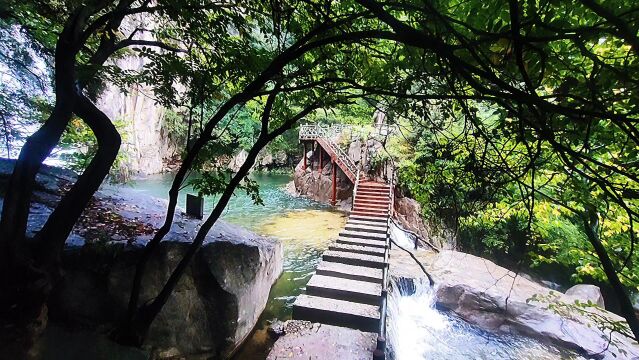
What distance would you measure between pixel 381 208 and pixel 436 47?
11396mm

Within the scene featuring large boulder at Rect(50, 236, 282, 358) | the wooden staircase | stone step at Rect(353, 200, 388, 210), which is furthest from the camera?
stone step at Rect(353, 200, 388, 210)

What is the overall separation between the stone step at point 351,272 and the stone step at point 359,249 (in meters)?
0.85

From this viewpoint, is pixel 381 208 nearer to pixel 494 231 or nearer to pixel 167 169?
pixel 494 231

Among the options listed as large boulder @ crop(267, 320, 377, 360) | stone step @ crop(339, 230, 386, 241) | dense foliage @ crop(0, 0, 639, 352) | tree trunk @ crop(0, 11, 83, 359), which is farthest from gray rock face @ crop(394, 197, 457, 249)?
tree trunk @ crop(0, 11, 83, 359)

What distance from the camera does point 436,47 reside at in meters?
1.27

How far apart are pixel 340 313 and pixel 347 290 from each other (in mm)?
696

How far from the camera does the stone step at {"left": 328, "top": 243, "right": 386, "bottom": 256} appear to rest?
8.24 meters

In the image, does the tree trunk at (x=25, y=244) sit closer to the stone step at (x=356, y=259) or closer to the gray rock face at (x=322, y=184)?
the stone step at (x=356, y=259)

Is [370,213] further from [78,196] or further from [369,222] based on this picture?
[78,196]

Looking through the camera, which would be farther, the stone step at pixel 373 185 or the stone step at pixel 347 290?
the stone step at pixel 373 185

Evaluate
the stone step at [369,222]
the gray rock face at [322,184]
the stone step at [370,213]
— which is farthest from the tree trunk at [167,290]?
the gray rock face at [322,184]

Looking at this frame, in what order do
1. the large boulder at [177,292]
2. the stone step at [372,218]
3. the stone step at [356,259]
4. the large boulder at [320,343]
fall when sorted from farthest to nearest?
the stone step at [372,218]
the stone step at [356,259]
the large boulder at [320,343]
the large boulder at [177,292]

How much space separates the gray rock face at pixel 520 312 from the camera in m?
6.28

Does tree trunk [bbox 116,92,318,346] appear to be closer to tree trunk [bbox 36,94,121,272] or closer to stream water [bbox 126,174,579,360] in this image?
tree trunk [bbox 36,94,121,272]
